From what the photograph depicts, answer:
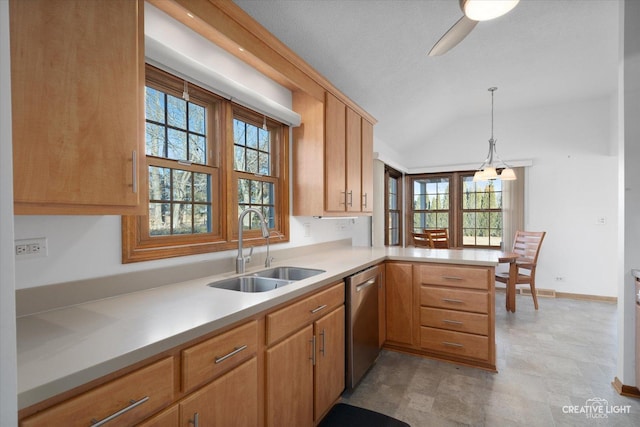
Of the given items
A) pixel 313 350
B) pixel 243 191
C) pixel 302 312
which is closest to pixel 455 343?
pixel 313 350

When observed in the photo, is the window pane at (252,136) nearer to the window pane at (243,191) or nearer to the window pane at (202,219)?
the window pane at (243,191)

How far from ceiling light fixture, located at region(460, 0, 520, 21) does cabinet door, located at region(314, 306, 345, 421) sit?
1756 millimetres

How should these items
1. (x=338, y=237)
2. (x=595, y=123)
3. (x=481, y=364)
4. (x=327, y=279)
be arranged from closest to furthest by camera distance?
(x=327, y=279) → (x=481, y=364) → (x=338, y=237) → (x=595, y=123)

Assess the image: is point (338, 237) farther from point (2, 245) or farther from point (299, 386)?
point (2, 245)

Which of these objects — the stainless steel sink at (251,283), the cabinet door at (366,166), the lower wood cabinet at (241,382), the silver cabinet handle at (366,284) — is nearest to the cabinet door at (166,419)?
the lower wood cabinet at (241,382)

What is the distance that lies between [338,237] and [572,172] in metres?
3.94

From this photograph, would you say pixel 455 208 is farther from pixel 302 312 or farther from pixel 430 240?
pixel 302 312

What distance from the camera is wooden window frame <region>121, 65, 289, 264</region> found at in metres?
1.57

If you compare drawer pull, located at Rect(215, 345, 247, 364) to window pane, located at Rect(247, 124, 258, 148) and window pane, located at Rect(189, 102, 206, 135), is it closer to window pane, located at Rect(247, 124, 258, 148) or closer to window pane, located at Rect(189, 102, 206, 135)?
window pane, located at Rect(189, 102, 206, 135)

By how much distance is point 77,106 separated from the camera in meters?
1.03

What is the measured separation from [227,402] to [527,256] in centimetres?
468

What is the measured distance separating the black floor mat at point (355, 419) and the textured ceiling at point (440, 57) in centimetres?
257

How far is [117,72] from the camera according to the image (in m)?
1.15

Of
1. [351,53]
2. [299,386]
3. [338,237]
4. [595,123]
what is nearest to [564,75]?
[595,123]
